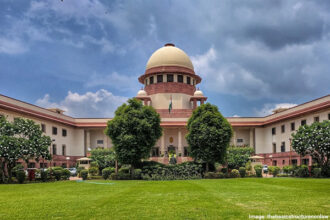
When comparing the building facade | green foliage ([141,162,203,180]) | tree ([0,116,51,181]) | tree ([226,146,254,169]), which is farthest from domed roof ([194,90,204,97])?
tree ([0,116,51,181])

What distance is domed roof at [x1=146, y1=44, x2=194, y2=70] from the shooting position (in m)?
48.6

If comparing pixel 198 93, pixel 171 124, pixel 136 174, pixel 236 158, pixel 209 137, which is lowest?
pixel 136 174

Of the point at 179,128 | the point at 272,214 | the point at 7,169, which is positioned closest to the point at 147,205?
the point at 272,214

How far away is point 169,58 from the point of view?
48.7 metres

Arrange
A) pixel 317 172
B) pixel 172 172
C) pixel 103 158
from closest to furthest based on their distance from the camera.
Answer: pixel 317 172 → pixel 172 172 → pixel 103 158

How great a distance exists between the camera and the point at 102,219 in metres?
8.14

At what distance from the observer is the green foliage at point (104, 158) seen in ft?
121

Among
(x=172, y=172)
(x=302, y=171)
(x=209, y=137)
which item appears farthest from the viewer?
(x=209, y=137)

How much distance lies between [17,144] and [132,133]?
8.91m

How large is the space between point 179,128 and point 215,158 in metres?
17.8

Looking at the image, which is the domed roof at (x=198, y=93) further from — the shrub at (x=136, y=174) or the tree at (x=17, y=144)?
the tree at (x=17, y=144)

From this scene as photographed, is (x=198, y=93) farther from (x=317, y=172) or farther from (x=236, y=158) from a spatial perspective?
(x=317, y=172)

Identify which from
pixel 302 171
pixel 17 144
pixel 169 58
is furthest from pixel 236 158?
pixel 17 144

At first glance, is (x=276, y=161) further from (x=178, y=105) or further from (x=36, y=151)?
(x=36, y=151)
